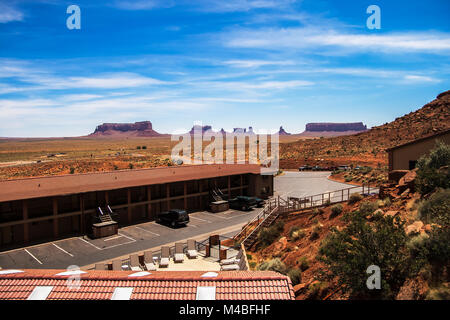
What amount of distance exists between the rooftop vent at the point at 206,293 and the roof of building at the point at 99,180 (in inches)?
717

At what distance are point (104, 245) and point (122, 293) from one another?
1532 cm

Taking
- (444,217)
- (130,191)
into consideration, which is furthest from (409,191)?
(130,191)

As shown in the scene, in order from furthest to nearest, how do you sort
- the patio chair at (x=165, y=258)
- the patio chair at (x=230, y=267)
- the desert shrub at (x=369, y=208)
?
1. the desert shrub at (x=369, y=208)
2. the patio chair at (x=165, y=258)
3. the patio chair at (x=230, y=267)

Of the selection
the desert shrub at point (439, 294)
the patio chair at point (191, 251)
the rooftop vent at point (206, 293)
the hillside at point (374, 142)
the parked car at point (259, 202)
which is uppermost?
the hillside at point (374, 142)

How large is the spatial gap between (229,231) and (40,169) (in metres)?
50.0

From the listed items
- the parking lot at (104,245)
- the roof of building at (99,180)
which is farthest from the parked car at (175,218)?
the roof of building at (99,180)

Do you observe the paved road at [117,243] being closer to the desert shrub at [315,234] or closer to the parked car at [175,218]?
the parked car at [175,218]

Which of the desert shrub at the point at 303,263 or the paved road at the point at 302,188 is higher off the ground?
the paved road at the point at 302,188

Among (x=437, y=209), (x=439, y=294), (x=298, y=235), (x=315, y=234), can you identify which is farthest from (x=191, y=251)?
(x=439, y=294)

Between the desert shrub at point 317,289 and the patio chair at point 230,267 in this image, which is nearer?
the desert shrub at point 317,289

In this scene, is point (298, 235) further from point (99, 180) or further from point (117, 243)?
point (99, 180)

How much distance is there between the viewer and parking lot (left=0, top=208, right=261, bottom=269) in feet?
66.4

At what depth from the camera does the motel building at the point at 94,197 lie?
23.1 metres

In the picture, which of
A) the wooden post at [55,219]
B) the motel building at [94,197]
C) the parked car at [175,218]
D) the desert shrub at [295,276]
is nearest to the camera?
the desert shrub at [295,276]
